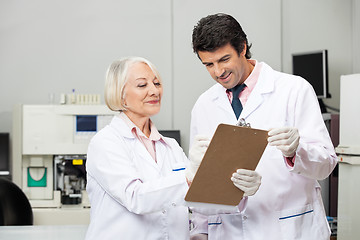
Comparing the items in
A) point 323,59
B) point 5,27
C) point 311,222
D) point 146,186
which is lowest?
point 311,222

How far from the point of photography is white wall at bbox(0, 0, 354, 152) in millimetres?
4402

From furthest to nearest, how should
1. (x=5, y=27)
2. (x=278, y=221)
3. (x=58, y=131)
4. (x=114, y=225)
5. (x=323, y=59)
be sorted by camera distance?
(x=5, y=27), (x=323, y=59), (x=58, y=131), (x=278, y=221), (x=114, y=225)

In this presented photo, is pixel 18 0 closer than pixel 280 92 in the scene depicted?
No

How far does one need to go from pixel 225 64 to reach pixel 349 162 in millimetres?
1707

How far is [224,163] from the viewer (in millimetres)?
1316

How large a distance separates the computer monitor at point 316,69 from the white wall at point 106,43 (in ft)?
1.41

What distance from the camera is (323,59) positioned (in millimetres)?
3943

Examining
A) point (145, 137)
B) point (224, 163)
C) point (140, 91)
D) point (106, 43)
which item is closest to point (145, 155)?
point (145, 137)

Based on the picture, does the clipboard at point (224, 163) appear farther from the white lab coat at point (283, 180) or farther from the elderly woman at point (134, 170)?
the white lab coat at point (283, 180)

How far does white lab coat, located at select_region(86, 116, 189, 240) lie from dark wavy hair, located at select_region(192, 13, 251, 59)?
15.3 inches

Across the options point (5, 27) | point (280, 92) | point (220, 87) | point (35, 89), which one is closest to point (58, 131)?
point (35, 89)

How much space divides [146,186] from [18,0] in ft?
11.7

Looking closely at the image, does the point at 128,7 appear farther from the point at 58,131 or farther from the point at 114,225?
the point at 114,225

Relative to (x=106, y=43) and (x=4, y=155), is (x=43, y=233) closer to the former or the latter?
(x=4, y=155)
